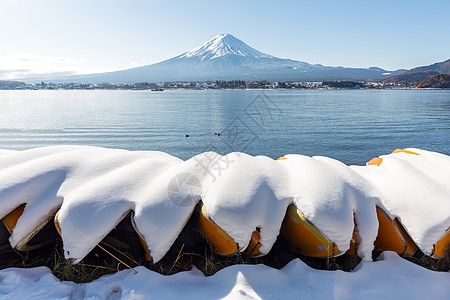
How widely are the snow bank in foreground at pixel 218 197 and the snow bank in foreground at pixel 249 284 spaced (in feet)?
A: 0.94

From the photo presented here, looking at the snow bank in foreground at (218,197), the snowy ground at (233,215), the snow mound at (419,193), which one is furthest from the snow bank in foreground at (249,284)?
the snow mound at (419,193)

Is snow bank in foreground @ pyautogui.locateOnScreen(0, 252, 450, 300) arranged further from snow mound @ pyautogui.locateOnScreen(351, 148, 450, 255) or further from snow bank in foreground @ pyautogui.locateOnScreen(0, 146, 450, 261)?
snow mound @ pyautogui.locateOnScreen(351, 148, 450, 255)

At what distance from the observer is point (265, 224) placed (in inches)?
117

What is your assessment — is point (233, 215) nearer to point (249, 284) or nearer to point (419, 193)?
point (249, 284)

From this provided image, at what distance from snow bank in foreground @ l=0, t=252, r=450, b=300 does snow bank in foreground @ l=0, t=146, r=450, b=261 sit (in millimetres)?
287

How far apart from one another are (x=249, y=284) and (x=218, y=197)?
99 centimetres

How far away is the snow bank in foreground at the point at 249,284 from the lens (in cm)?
262

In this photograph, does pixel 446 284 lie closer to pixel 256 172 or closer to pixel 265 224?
pixel 265 224

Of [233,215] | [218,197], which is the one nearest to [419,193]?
[233,215]

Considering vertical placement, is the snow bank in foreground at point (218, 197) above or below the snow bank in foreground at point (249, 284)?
above

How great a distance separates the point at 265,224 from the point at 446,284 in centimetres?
204

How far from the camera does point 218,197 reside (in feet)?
10.1

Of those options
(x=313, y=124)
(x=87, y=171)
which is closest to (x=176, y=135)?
(x=313, y=124)

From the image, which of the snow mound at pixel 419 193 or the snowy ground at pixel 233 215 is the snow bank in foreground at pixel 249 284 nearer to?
the snowy ground at pixel 233 215
